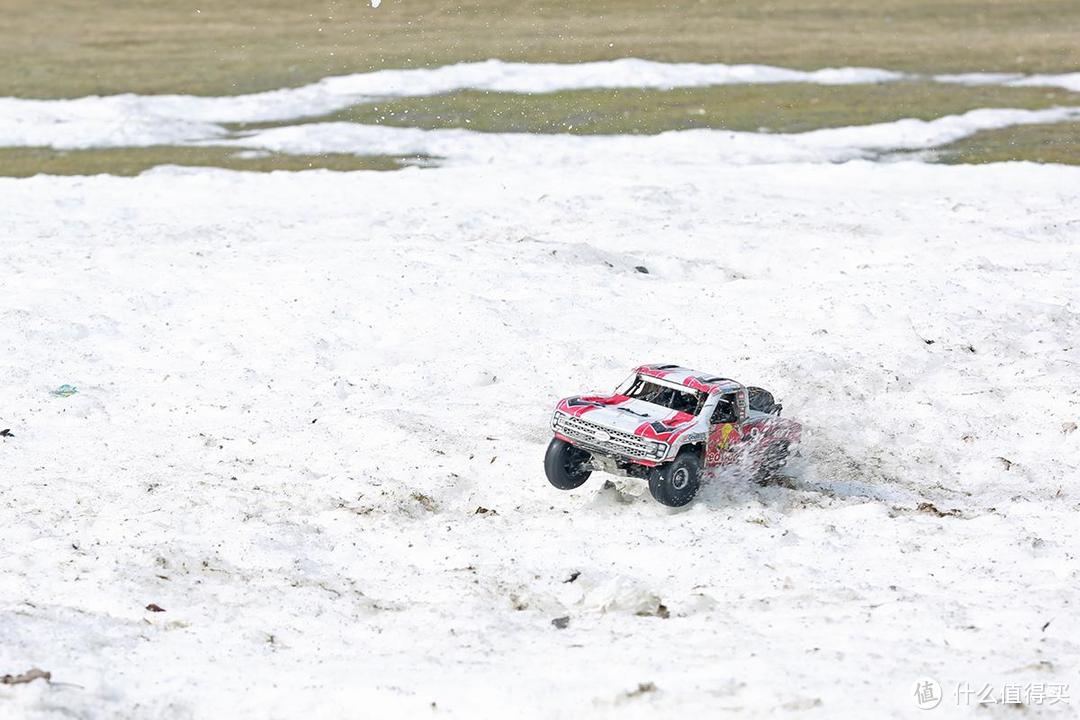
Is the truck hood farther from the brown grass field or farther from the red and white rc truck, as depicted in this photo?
the brown grass field

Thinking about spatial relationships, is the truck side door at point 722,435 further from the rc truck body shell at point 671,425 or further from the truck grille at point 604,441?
the truck grille at point 604,441

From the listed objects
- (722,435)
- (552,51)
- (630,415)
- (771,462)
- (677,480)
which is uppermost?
(552,51)

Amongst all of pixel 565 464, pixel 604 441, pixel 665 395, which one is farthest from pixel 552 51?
pixel 604 441

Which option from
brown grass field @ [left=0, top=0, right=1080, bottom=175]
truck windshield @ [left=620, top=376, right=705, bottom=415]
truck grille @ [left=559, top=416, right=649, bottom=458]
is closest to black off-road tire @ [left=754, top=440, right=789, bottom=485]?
truck windshield @ [left=620, top=376, right=705, bottom=415]

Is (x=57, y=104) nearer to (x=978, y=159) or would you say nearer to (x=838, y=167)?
(x=838, y=167)

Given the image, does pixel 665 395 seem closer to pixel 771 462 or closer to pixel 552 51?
pixel 771 462

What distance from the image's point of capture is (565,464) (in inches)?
624

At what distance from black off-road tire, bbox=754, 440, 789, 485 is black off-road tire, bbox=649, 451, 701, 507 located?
4.07 feet

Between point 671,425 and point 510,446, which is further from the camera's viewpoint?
point 510,446

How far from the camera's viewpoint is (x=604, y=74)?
131 ft

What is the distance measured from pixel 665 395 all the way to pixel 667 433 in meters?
1.45

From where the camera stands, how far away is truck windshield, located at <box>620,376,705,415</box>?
16281 mm

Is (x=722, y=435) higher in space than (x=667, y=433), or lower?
lower

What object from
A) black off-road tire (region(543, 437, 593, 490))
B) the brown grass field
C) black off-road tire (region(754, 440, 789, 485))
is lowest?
black off-road tire (region(754, 440, 789, 485))
